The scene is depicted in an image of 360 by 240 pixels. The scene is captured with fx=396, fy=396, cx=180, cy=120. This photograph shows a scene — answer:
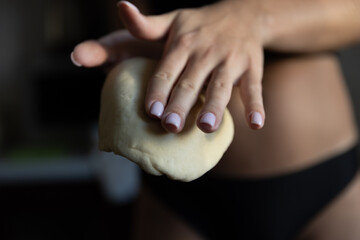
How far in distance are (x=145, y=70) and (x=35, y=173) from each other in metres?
1.70

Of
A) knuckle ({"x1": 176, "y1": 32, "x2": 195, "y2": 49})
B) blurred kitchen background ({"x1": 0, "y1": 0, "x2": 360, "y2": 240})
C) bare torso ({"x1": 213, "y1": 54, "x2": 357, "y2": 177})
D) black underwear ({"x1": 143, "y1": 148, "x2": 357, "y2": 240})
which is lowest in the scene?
blurred kitchen background ({"x1": 0, "y1": 0, "x2": 360, "y2": 240})

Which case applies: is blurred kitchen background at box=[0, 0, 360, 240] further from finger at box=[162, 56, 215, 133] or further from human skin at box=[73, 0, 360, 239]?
finger at box=[162, 56, 215, 133]

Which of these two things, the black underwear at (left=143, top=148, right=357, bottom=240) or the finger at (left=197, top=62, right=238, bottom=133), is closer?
the finger at (left=197, top=62, right=238, bottom=133)

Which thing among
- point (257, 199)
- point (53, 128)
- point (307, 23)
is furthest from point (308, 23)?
point (53, 128)

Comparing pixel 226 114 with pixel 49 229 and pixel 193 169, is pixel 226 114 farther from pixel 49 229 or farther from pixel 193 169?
pixel 49 229

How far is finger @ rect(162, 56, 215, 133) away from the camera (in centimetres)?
27

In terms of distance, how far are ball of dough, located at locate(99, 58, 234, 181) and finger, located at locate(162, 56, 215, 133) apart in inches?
0.8

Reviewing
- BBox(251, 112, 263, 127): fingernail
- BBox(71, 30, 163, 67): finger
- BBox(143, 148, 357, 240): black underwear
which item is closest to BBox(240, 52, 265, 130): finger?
BBox(251, 112, 263, 127): fingernail

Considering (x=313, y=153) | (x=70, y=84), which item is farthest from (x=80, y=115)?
(x=313, y=153)

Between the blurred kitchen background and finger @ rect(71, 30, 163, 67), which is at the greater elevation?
finger @ rect(71, 30, 163, 67)

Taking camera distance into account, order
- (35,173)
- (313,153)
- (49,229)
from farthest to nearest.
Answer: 1. (35,173)
2. (49,229)
3. (313,153)

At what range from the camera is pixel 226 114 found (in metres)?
0.34

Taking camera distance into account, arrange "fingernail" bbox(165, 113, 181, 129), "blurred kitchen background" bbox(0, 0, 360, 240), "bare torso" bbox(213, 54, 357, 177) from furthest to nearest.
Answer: "blurred kitchen background" bbox(0, 0, 360, 240) → "bare torso" bbox(213, 54, 357, 177) → "fingernail" bbox(165, 113, 181, 129)

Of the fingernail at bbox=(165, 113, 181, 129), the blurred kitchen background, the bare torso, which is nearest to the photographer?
the fingernail at bbox=(165, 113, 181, 129)
